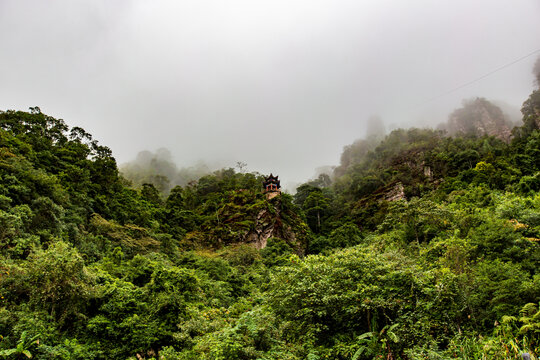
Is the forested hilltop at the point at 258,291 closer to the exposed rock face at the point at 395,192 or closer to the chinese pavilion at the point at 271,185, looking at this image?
the exposed rock face at the point at 395,192

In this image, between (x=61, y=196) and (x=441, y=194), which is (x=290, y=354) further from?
(x=441, y=194)

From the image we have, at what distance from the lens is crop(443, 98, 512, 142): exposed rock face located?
52.2m

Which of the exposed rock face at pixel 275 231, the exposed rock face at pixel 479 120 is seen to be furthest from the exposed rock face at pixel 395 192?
the exposed rock face at pixel 479 120

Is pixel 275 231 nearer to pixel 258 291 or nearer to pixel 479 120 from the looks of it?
pixel 258 291

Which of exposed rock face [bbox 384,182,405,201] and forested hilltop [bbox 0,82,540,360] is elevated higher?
exposed rock face [bbox 384,182,405,201]

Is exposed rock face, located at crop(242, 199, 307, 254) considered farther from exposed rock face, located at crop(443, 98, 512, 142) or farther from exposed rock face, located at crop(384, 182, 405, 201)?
exposed rock face, located at crop(443, 98, 512, 142)

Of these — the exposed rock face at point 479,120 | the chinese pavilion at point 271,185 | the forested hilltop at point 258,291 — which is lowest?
the forested hilltop at point 258,291

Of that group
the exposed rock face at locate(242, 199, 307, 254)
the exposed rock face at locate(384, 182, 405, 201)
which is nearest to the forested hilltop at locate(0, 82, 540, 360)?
the exposed rock face at locate(242, 199, 307, 254)

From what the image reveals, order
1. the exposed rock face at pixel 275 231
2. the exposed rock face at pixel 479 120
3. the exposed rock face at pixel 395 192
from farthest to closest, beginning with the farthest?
the exposed rock face at pixel 479 120
the exposed rock face at pixel 395 192
the exposed rock face at pixel 275 231

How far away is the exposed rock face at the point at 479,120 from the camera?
2057 inches

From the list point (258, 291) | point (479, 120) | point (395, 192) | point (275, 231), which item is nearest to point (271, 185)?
point (275, 231)

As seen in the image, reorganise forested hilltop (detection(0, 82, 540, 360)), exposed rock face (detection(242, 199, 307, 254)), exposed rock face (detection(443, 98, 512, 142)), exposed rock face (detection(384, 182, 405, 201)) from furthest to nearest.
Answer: exposed rock face (detection(443, 98, 512, 142)), exposed rock face (detection(384, 182, 405, 201)), exposed rock face (detection(242, 199, 307, 254)), forested hilltop (detection(0, 82, 540, 360))

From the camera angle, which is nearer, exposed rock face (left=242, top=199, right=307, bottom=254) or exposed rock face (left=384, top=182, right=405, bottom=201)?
exposed rock face (left=242, top=199, right=307, bottom=254)

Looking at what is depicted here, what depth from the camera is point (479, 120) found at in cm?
5606
